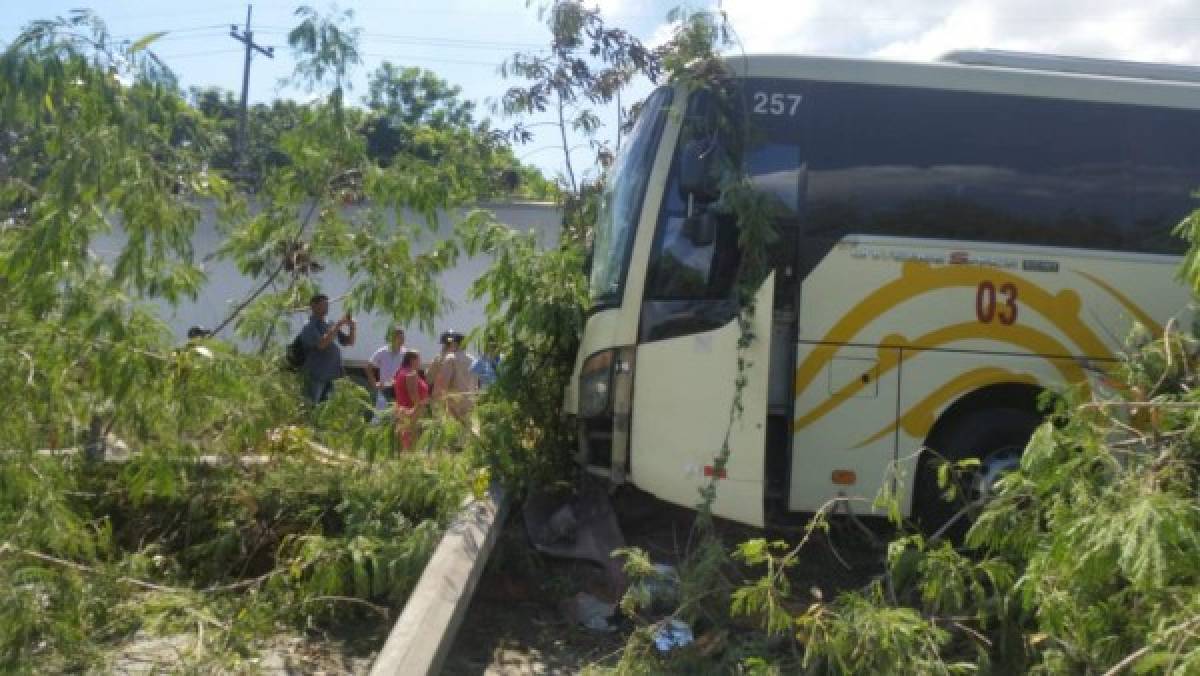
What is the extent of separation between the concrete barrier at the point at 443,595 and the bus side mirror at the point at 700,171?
2.10 metres

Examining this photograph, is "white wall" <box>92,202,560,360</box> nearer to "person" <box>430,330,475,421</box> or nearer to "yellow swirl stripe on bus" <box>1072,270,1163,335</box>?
"person" <box>430,330,475,421</box>

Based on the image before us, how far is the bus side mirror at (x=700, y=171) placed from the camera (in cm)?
611

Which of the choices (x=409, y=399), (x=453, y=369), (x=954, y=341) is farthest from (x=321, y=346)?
(x=954, y=341)

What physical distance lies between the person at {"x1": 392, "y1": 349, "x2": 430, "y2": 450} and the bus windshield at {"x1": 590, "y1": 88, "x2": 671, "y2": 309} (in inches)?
50.8

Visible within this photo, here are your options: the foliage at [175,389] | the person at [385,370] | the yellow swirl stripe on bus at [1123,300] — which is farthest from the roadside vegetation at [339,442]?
the person at [385,370]

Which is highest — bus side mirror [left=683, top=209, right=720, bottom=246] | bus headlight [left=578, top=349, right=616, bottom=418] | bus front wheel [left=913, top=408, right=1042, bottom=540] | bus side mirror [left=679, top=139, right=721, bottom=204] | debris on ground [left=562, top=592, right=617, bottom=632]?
bus side mirror [left=679, top=139, right=721, bottom=204]

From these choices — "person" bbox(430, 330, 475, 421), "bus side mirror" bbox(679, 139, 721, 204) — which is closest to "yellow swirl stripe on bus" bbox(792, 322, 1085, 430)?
"bus side mirror" bbox(679, 139, 721, 204)

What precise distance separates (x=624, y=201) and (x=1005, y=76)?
2443 mm

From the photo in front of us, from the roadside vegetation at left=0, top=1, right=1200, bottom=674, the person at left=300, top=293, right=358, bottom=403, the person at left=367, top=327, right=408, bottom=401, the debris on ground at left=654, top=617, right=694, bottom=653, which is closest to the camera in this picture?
the roadside vegetation at left=0, top=1, right=1200, bottom=674

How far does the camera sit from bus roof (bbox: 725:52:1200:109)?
6441 millimetres

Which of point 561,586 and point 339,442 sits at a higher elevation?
point 339,442

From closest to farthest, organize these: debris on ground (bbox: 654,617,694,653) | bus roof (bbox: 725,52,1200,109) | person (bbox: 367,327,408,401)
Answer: debris on ground (bbox: 654,617,694,653)
bus roof (bbox: 725,52,1200,109)
person (bbox: 367,327,408,401)

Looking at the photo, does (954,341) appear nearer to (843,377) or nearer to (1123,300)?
(843,377)

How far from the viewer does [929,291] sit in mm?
6352
